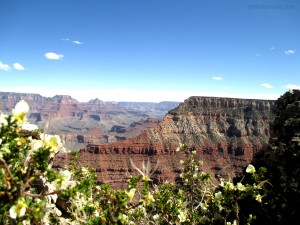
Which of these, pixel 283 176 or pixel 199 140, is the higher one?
pixel 283 176

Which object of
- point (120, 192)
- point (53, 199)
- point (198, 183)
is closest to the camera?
point (120, 192)

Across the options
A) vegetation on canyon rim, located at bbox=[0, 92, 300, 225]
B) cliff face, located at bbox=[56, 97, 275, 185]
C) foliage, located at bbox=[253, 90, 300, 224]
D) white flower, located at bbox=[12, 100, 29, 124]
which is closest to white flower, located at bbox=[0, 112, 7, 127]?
vegetation on canyon rim, located at bbox=[0, 92, 300, 225]

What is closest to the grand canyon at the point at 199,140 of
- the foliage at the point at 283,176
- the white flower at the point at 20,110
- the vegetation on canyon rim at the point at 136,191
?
the foliage at the point at 283,176

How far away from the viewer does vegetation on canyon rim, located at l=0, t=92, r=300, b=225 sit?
4.52 meters

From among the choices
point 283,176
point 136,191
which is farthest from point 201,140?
point 136,191

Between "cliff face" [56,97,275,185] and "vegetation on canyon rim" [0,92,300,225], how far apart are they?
103m

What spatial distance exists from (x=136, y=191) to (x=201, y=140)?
461 ft

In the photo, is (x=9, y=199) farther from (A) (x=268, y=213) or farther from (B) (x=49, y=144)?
(A) (x=268, y=213)

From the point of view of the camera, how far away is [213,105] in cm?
16775

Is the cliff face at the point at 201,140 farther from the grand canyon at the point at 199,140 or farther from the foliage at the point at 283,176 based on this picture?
the foliage at the point at 283,176

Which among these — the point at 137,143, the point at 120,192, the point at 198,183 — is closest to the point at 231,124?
the point at 137,143

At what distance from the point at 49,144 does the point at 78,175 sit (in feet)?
24.2

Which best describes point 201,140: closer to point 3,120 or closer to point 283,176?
point 283,176

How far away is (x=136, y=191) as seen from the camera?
10.9m
